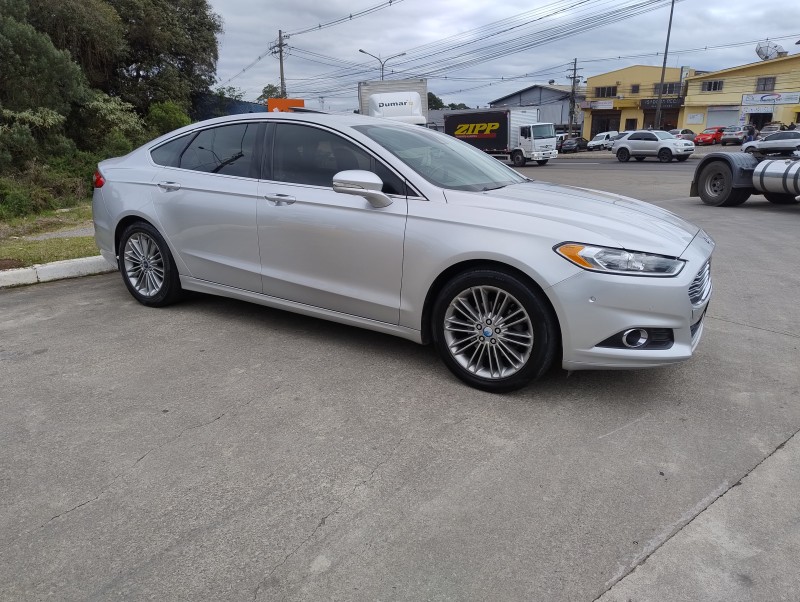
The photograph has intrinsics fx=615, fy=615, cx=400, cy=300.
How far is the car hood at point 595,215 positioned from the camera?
3391mm

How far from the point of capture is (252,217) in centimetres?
447

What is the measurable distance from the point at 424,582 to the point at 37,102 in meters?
15.2

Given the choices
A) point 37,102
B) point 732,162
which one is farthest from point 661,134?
point 37,102

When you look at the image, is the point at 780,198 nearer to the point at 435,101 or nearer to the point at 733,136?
the point at 733,136

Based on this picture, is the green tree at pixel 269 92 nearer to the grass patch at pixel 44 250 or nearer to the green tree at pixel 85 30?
the green tree at pixel 85 30

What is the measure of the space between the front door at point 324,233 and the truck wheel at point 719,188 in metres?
10.6

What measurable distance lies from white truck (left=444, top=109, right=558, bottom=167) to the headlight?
3215cm

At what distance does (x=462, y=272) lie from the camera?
3.66m

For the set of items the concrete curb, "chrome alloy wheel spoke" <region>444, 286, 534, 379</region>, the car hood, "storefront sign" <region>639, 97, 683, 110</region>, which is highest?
"storefront sign" <region>639, 97, 683, 110</region>

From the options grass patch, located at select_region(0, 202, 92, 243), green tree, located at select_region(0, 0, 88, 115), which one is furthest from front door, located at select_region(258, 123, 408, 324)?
green tree, located at select_region(0, 0, 88, 115)

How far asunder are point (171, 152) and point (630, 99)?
72655mm

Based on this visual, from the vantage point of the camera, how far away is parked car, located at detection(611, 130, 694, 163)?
108 ft

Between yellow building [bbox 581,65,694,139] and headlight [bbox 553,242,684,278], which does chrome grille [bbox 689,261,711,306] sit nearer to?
headlight [bbox 553,242,684,278]

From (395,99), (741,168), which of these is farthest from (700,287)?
(395,99)
